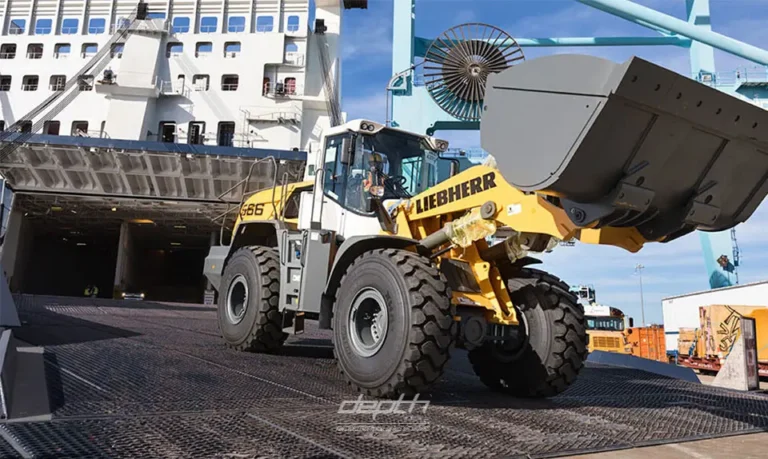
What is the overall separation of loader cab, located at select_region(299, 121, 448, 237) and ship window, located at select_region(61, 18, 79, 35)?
3774 cm

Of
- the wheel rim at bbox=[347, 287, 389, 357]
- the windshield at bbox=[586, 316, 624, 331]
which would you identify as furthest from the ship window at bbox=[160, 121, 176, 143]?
the wheel rim at bbox=[347, 287, 389, 357]

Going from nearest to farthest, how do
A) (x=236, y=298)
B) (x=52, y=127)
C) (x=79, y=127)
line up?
(x=236, y=298) < (x=52, y=127) < (x=79, y=127)

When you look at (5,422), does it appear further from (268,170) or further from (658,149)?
(268,170)

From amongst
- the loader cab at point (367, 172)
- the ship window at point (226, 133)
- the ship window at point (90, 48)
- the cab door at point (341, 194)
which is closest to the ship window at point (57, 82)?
the ship window at point (90, 48)

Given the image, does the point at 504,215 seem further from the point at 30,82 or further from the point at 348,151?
the point at 30,82

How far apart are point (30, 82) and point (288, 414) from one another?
38.8m

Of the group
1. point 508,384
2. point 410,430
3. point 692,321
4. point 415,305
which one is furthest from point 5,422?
point 692,321

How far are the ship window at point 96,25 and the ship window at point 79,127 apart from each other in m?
6.83

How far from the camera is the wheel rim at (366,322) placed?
4156 millimetres

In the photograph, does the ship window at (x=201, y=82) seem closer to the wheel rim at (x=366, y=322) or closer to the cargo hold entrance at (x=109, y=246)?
the cargo hold entrance at (x=109, y=246)

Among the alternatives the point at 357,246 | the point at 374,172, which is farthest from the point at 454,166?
the point at 357,246

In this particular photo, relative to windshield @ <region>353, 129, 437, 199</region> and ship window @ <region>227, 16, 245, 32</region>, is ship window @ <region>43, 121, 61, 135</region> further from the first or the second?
windshield @ <region>353, 129, 437, 199</region>

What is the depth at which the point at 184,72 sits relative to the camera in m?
33.4

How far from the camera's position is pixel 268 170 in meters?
26.2
